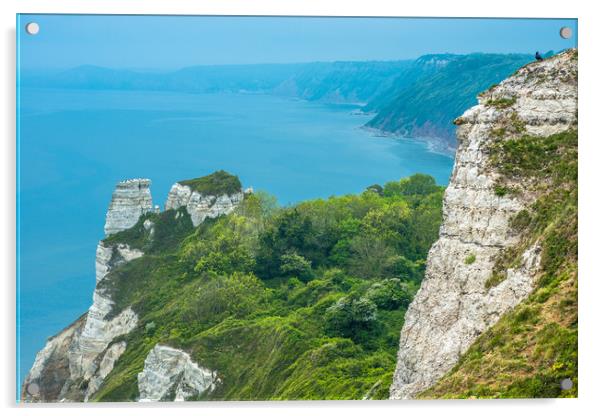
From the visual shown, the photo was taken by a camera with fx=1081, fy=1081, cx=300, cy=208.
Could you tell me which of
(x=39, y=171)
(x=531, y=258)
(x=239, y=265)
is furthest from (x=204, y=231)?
(x=531, y=258)

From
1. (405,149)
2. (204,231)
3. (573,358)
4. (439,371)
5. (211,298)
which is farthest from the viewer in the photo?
(204,231)

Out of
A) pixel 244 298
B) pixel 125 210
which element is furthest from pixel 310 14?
pixel 125 210

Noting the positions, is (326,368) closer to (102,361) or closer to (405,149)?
(405,149)

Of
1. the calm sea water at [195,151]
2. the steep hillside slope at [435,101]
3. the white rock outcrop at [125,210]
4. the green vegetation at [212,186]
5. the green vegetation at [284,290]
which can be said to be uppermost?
the steep hillside slope at [435,101]

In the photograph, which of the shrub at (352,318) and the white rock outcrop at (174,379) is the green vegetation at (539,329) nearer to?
the shrub at (352,318)

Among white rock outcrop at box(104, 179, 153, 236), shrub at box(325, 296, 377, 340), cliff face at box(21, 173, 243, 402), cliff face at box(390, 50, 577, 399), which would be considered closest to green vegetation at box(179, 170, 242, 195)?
cliff face at box(21, 173, 243, 402)

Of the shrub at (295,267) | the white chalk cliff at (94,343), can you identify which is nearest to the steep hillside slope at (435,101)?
the white chalk cliff at (94,343)
